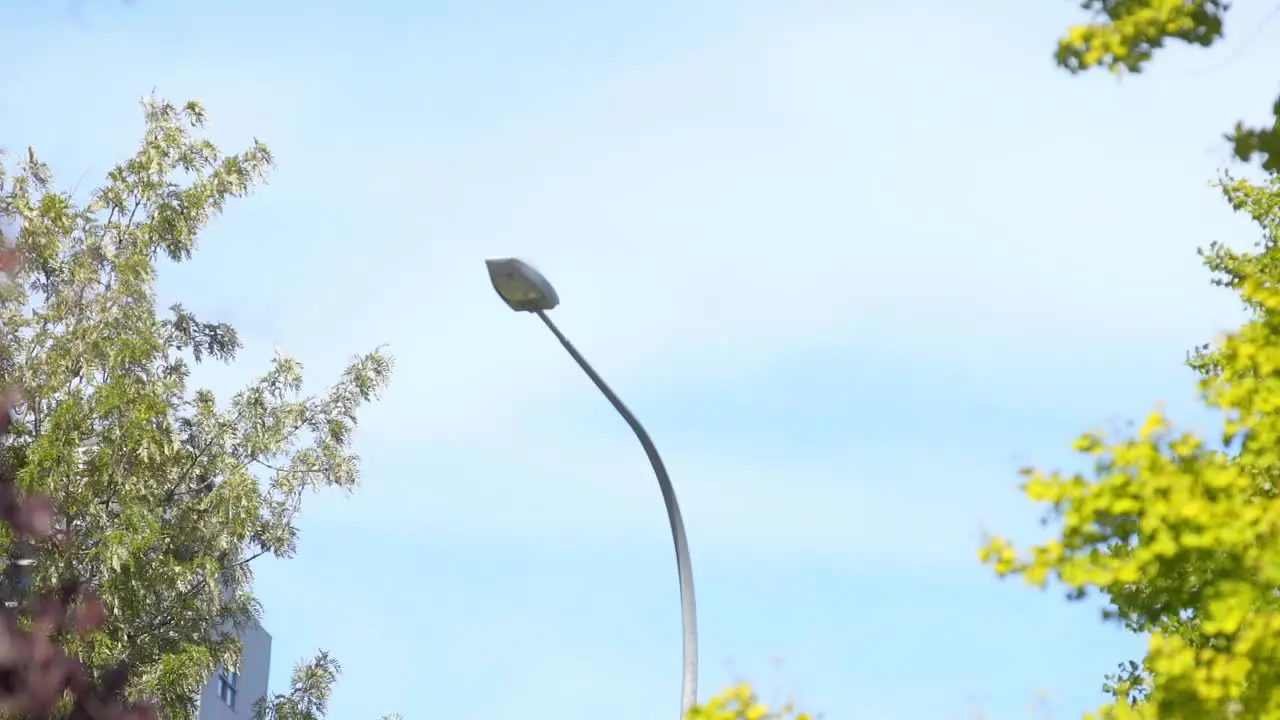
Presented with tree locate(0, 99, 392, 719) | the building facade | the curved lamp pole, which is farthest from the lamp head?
the building facade

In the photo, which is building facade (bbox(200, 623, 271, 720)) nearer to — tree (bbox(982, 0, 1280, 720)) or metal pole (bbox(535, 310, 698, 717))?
metal pole (bbox(535, 310, 698, 717))

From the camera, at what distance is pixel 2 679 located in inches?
566

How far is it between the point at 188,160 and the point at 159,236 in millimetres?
1283

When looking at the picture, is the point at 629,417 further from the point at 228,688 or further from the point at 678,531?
the point at 228,688

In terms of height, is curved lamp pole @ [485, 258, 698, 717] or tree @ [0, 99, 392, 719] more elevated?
tree @ [0, 99, 392, 719]

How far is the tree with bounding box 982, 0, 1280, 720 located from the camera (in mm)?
6863

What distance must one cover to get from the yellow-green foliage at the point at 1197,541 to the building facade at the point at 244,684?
3755 cm

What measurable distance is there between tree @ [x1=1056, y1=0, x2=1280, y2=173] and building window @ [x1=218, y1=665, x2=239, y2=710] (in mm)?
40143

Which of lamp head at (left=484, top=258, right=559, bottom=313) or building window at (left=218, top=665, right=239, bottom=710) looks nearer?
lamp head at (left=484, top=258, right=559, bottom=313)

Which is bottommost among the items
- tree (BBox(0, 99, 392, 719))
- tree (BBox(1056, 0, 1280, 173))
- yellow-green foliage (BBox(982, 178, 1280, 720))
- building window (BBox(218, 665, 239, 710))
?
yellow-green foliage (BBox(982, 178, 1280, 720))

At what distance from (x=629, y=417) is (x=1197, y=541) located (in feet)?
20.7

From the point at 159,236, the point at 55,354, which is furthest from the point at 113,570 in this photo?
the point at 159,236

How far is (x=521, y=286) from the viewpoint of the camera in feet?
38.1

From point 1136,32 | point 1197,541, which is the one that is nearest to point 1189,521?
point 1197,541
